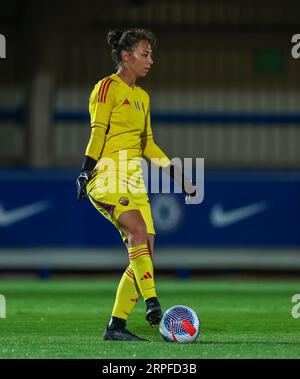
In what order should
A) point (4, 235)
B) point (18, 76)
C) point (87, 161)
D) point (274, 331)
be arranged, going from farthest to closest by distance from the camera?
point (18, 76) < point (4, 235) < point (274, 331) < point (87, 161)

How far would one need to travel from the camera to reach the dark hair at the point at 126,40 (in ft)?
26.6

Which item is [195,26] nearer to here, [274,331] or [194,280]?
[194,280]

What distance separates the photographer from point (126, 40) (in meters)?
8.12

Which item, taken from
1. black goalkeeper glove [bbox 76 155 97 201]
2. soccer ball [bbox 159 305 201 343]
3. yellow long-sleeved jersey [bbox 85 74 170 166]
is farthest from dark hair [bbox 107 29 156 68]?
soccer ball [bbox 159 305 201 343]

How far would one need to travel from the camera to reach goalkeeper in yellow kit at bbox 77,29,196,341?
7859mm

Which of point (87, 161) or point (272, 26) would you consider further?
point (272, 26)

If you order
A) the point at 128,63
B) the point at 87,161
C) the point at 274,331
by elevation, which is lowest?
the point at 274,331

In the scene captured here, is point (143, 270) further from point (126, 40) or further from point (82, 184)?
point (126, 40)

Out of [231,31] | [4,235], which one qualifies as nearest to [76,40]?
[231,31]

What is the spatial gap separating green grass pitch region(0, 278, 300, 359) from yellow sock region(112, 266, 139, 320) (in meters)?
0.24

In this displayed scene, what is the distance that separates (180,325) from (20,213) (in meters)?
8.76

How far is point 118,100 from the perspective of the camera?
7992mm

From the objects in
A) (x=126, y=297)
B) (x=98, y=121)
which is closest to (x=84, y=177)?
(x=98, y=121)

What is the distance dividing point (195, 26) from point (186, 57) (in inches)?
25.1
